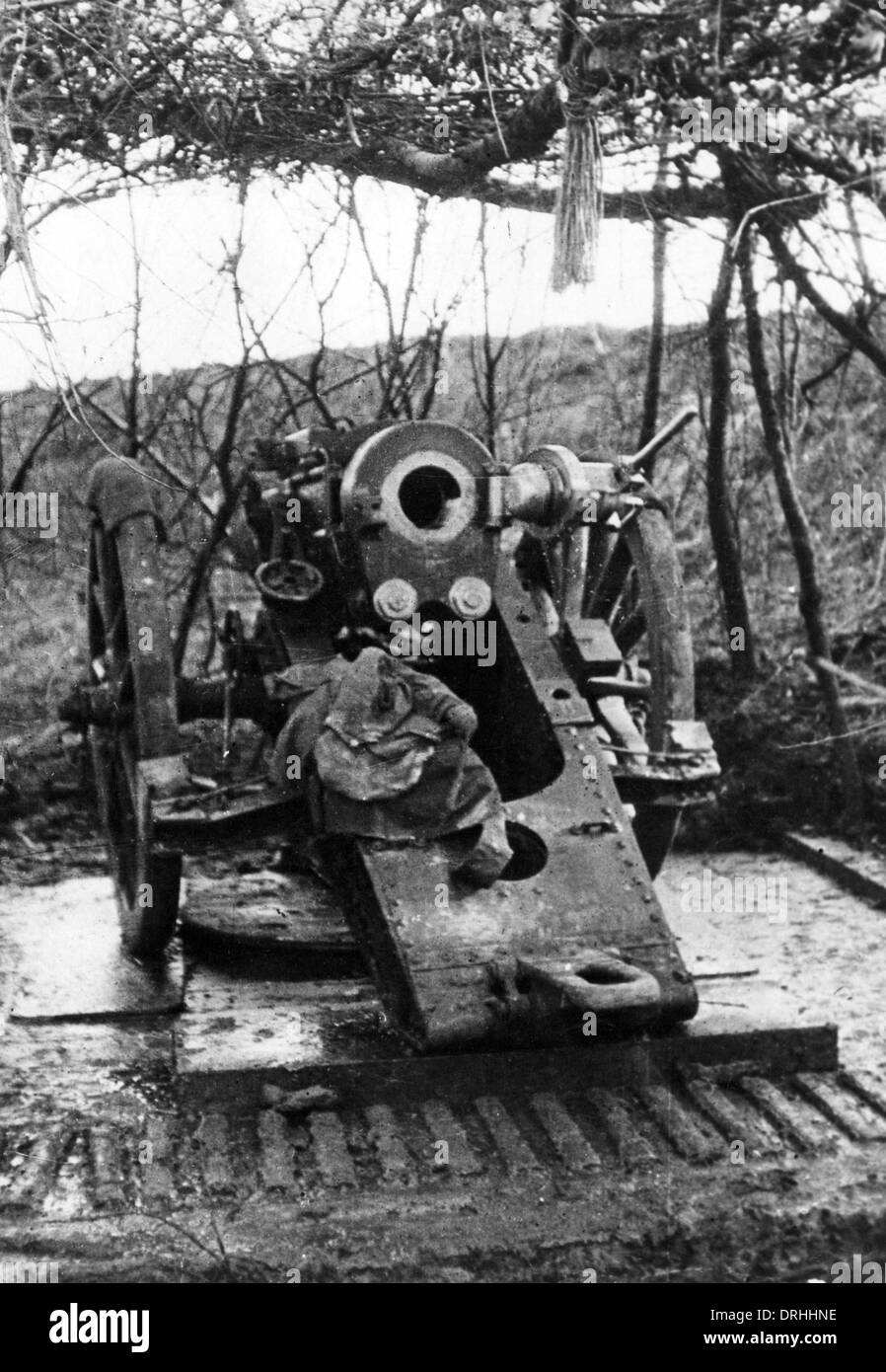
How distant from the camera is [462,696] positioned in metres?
4.81

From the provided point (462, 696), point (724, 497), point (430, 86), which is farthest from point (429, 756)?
point (724, 497)

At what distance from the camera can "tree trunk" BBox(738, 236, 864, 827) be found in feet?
20.8

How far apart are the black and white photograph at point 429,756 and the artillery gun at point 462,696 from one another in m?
0.01

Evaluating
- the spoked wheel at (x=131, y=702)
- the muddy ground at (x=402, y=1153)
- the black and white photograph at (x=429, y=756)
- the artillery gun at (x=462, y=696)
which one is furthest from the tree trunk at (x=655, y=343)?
the muddy ground at (x=402, y=1153)

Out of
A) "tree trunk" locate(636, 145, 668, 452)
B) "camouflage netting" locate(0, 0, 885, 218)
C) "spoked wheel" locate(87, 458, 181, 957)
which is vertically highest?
"camouflage netting" locate(0, 0, 885, 218)

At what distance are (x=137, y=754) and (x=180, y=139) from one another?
7.06 ft

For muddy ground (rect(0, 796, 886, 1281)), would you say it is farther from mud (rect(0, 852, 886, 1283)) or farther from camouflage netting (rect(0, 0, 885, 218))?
camouflage netting (rect(0, 0, 885, 218))

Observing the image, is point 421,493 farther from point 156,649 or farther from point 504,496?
point 156,649

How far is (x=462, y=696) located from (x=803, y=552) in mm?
2229

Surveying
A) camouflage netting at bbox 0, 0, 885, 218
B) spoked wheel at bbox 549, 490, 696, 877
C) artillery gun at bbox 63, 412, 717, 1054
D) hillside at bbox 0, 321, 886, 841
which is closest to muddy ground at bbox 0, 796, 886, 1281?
artillery gun at bbox 63, 412, 717, 1054

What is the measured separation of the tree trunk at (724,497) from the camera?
21.6ft

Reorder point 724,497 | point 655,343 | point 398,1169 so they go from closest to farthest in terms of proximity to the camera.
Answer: point 398,1169 → point 655,343 → point 724,497

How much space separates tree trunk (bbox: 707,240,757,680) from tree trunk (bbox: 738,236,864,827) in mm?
185

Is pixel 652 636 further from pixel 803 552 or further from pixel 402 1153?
pixel 402 1153
